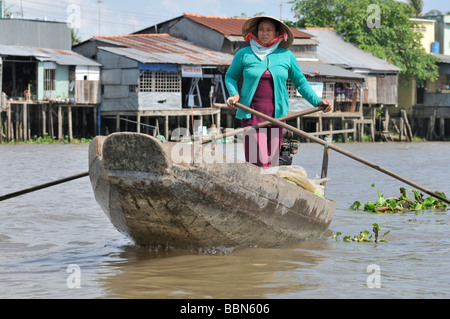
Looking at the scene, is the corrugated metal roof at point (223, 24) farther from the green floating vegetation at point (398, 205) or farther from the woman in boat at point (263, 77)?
the woman in boat at point (263, 77)

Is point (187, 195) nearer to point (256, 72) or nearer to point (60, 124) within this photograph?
point (256, 72)

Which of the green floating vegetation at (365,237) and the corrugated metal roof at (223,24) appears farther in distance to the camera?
the corrugated metal roof at (223,24)

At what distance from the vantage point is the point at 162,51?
80.9 ft

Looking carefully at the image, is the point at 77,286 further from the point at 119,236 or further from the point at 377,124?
the point at 377,124

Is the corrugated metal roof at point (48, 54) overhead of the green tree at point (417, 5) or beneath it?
beneath

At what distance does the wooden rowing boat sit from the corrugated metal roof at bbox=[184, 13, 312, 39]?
2131 centimetres

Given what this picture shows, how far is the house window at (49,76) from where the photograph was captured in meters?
23.9

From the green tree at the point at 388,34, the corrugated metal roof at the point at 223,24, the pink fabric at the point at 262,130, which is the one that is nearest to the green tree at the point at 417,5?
the green tree at the point at 388,34

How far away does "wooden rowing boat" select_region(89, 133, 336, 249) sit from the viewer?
14.8 ft

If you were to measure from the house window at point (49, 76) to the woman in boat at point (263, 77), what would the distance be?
1951 cm

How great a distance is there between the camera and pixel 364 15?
100 ft

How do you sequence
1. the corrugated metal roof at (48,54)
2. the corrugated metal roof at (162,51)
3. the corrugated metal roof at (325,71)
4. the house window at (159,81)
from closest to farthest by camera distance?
the corrugated metal roof at (48,54)
the corrugated metal roof at (162,51)
the house window at (159,81)
the corrugated metal roof at (325,71)

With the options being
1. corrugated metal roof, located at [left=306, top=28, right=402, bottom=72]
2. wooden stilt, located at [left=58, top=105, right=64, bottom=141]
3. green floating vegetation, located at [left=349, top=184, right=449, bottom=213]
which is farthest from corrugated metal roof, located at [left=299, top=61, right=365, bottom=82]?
green floating vegetation, located at [left=349, top=184, right=449, bottom=213]
